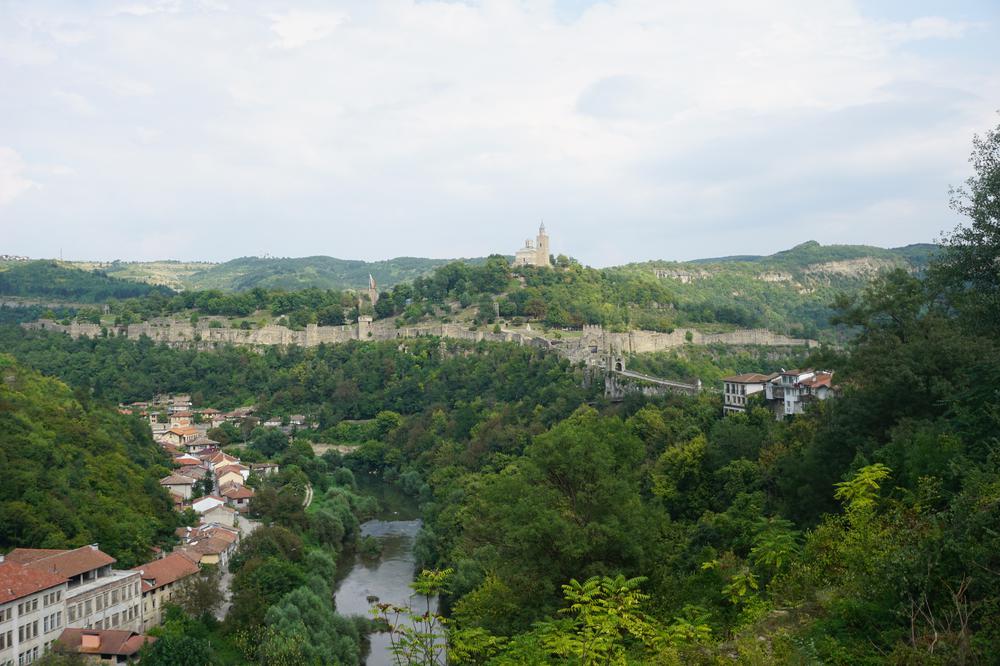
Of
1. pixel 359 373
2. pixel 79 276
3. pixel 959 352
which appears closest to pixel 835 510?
pixel 959 352

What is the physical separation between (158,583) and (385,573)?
10.3m

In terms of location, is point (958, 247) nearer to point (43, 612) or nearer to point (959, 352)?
point (959, 352)

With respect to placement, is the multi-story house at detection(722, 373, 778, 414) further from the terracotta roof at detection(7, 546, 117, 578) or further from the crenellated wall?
the crenellated wall

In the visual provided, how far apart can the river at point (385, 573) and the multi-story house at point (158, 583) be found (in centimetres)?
566

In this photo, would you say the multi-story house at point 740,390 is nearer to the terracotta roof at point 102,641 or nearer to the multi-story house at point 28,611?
the terracotta roof at point 102,641

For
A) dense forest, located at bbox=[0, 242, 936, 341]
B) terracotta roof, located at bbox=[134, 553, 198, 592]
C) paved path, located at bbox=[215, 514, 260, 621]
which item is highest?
dense forest, located at bbox=[0, 242, 936, 341]

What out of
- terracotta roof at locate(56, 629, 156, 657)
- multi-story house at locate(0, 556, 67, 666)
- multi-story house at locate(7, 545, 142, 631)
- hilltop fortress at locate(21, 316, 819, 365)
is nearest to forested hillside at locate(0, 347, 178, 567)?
multi-story house at locate(7, 545, 142, 631)

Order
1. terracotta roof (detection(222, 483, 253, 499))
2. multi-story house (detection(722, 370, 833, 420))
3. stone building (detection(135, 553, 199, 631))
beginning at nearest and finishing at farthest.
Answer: stone building (detection(135, 553, 199, 631))
multi-story house (detection(722, 370, 833, 420))
terracotta roof (detection(222, 483, 253, 499))

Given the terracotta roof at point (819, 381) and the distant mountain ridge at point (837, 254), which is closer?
the terracotta roof at point (819, 381)

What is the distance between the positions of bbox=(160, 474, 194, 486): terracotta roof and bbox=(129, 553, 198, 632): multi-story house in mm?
11911

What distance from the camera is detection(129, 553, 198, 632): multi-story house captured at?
25297mm

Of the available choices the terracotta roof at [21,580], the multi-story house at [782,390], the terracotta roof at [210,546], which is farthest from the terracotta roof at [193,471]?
the multi-story house at [782,390]

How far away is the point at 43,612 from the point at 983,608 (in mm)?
22031

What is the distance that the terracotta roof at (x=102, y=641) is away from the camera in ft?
71.3
